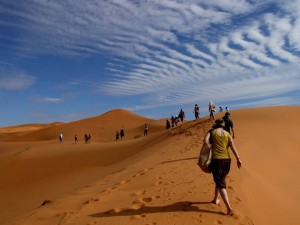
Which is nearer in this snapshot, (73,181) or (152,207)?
(152,207)

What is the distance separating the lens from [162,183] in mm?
9250

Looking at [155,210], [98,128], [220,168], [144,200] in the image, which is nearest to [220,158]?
[220,168]

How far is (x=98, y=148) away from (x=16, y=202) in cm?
1068

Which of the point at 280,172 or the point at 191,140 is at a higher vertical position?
the point at 191,140

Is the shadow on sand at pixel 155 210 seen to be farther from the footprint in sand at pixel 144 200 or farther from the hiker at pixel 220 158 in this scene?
the hiker at pixel 220 158

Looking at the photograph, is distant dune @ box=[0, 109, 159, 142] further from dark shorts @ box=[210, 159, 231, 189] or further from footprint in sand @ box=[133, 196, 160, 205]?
dark shorts @ box=[210, 159, 231, 189]

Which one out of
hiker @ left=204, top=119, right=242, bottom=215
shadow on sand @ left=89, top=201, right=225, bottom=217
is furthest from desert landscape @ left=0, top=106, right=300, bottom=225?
hiker @ left=204, top=119, right=242, bottom=215

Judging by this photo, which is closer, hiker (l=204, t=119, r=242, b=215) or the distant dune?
hiker (l=204, t=119, r=242, b=215)

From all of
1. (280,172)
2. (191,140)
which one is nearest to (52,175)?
(191,140)

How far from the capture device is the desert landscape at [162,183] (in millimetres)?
6871

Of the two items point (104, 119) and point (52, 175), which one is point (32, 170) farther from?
point (104, 119)

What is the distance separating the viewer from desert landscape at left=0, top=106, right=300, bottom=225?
687cm

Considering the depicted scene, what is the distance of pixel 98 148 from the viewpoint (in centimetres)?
2767

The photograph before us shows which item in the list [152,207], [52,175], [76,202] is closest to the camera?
[152,207]
